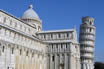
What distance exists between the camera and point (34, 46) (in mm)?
49875

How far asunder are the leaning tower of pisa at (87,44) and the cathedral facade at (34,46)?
40 centimetres

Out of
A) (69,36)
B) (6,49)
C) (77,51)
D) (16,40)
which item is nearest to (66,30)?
(69,36)

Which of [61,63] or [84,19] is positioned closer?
[61,63]

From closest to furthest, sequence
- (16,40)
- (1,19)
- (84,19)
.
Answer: (16,40) → (1,19) → (84,19)

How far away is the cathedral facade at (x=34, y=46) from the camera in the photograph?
129ft

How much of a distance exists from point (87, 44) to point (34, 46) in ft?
111

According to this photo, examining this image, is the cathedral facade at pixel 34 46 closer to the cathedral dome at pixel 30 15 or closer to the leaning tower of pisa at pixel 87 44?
the cathedral dome at pixel 30 15

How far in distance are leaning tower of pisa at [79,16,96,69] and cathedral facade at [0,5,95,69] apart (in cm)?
40

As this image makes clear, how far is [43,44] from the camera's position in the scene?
55531 millimetres

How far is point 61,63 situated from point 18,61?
16.1m

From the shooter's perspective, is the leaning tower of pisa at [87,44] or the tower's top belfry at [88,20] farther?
the tower's top belfry at [88,20]

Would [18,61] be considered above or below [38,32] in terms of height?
below

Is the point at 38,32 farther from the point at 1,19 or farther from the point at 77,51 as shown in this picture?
the point at 1,19

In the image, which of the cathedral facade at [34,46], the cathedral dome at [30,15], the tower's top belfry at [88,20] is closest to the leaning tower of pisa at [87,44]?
the cathedral facade at [34,46]
